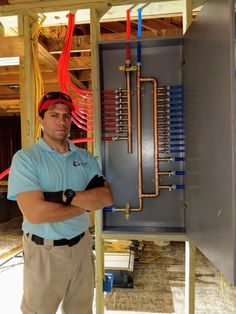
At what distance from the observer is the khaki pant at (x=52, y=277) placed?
139cm

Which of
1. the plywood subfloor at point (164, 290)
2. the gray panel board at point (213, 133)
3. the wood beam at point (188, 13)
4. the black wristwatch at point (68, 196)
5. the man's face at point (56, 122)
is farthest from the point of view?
the plywood subfloor at point (164, 290)

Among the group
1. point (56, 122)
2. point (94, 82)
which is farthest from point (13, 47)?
point (56, 122)

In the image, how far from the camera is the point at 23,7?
69.8 inches

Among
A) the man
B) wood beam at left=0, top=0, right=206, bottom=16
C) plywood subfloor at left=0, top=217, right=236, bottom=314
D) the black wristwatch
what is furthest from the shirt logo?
plywood subfloor at left=0, top=217, right=236, bottom=314

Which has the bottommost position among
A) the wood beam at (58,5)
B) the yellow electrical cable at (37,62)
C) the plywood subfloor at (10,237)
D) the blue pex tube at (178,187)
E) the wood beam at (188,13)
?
the plywood subfloor at (10,237)

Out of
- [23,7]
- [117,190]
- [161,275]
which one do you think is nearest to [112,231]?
[117,190]

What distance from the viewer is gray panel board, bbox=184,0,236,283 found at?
951mm

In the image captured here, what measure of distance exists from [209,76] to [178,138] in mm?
759

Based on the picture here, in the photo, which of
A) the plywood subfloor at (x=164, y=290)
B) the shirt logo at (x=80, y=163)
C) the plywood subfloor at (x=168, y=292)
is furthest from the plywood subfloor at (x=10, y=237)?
the shirt logo at (x=80, y=163)

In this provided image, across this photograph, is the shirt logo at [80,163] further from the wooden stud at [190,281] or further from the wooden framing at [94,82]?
the wooden stud at [190,281]

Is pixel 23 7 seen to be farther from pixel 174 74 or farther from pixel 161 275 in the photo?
pixel 161 275

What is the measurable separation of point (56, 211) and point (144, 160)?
0.87 metres

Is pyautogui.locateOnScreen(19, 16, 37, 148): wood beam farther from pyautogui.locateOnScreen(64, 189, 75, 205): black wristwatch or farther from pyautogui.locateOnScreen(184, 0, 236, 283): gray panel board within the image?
pyautogui.locateOnScreen(184, 0, 236, 283): gray panel board

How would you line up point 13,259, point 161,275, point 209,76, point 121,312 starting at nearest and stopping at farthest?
point 209,76
point 121,312
point 161,275
point 13,259
